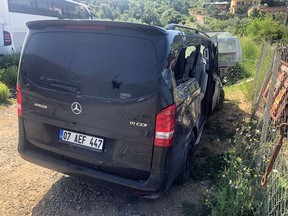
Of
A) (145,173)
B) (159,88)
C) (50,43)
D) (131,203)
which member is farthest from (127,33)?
(131,203)

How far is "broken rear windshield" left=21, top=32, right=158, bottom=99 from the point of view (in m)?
2.46

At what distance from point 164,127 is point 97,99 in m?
0.68

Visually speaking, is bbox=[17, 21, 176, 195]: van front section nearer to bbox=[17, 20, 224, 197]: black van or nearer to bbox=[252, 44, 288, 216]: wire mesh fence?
bbox=[17, 20, 224, 197]: black van

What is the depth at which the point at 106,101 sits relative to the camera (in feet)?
8.25

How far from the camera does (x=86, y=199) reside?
3158mm

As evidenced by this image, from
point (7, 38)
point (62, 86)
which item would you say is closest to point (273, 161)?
point (62, 86)

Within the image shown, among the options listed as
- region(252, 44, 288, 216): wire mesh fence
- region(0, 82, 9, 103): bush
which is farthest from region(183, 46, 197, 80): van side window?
region(0, 82, 9, 103): bush

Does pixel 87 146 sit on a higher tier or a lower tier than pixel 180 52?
lower

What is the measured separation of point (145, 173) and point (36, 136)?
128cm

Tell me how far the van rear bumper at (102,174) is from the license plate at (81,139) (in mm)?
255

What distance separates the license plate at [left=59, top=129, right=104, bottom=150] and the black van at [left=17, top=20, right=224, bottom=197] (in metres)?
0.01

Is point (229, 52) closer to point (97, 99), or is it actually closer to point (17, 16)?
point (17, 16)

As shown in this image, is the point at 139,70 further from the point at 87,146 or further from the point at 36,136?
the point at 36,136

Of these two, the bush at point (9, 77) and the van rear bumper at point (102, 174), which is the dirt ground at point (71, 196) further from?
the bush at point (9, 77)
